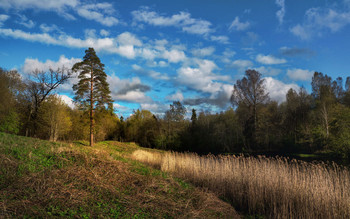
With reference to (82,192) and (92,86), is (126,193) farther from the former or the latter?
(92,86)

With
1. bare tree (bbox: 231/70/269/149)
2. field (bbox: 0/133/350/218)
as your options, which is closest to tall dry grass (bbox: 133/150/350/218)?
field (bbox: 0/133/350/218)

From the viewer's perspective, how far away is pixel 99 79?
2736cm

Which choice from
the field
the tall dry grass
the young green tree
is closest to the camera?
the field

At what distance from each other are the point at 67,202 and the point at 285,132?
36706 mm

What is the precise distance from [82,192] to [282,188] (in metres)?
7.40

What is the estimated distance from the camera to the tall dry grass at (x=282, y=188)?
6562 millimetres

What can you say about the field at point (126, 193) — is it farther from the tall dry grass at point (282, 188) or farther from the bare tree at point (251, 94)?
the bare tree at point (251, 94)

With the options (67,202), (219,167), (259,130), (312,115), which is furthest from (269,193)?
(312,115)

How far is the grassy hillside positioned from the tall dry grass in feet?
6.83

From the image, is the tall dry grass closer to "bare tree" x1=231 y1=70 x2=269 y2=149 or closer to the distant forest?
the distant forest

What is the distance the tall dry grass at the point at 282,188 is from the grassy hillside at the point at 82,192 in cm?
208

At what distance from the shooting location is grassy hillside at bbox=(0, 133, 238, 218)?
432 cm

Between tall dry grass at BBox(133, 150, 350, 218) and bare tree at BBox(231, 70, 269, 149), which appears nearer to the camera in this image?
tall dry grass at BBox(133, 150, 350, 218)

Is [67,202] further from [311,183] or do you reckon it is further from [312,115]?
[312,115]
